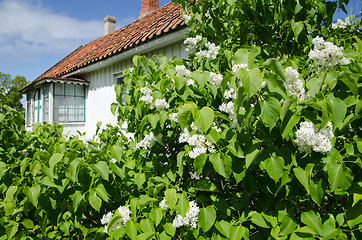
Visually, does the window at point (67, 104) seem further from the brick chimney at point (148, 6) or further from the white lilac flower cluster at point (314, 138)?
the white lilac flower cluster at point (314, 138)

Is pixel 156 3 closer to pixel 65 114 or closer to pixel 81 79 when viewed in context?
pixel 81 79

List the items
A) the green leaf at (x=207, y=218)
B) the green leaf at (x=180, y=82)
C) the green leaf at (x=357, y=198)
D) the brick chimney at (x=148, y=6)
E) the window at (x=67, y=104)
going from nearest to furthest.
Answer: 1. the green leaf at (x=357, y=198)
2. the green leaf at (x=207, y=218)
3. the green leaf at (x=180, y=82)
4. the window at (x=67, y=104)
5. the brick chimney at (x=148, y=6)

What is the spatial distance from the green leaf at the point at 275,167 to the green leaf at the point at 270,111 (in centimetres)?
19

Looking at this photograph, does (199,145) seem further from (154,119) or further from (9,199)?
(9,199)

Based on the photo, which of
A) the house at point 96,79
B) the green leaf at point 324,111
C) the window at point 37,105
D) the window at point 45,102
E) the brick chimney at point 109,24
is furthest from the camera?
the brick chimney at point 109,24

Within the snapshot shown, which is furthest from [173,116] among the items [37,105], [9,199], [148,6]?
[37,105]

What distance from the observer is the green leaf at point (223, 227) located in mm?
1282

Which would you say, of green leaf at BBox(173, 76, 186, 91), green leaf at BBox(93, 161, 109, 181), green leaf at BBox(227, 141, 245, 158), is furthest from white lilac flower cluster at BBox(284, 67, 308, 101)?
green leaf at BBox(93, 161, 109, 181)

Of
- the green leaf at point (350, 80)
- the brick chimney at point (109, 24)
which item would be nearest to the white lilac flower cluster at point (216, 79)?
the green leaf at point (350, 80)

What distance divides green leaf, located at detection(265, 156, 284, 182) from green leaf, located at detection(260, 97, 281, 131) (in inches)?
7.6

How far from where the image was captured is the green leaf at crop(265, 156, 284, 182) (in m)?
1.12

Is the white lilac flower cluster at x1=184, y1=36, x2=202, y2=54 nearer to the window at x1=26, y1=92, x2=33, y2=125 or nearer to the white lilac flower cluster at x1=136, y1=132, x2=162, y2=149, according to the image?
the white lilac flower cluster at x1=136, y1=132, x2=162, y2=149

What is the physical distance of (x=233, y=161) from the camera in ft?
4.10

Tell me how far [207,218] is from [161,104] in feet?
2.38
